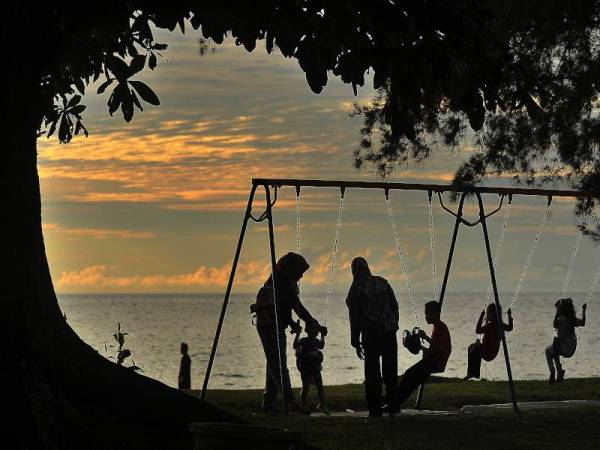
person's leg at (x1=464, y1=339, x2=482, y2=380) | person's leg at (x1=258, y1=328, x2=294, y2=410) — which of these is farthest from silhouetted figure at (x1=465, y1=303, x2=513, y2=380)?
person's leg at (x1=258, y1=328, x2=294, y2=410)

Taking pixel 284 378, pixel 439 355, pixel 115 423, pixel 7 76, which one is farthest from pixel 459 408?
pixel 7 76

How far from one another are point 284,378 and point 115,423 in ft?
16.2

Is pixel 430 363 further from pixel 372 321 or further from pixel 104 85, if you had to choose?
pixel 104 85

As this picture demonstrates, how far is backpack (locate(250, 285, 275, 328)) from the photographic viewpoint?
18.0 meters

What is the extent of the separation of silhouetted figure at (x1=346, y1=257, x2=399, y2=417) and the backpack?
1091mm

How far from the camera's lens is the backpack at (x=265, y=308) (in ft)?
58.9

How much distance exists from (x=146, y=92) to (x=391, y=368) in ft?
22.0

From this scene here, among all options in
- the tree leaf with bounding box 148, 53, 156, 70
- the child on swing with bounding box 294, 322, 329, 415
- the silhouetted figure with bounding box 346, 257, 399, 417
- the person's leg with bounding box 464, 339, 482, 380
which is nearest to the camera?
the tree leaf with bounding box 148, 53, 156, 70

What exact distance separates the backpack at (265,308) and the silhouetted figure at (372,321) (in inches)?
42.9

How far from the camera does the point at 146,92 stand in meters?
12.3

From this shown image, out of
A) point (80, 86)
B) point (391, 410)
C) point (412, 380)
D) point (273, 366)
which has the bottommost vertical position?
point (391, 410)

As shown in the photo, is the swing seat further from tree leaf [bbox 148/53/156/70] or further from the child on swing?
tree leaf [bbox 148/53/156/70]

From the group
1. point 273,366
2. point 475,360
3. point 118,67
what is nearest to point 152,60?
point 118,67

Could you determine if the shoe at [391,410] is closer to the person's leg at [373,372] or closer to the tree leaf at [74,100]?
the person's leg at [373,372]
